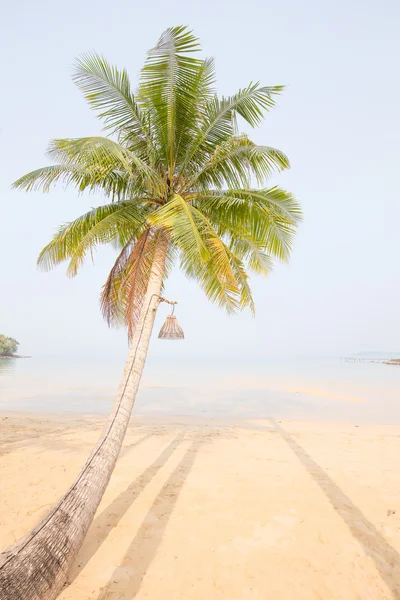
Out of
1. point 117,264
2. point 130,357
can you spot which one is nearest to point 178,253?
point 117,264

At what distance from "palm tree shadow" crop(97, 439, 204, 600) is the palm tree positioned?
1372 millimetres

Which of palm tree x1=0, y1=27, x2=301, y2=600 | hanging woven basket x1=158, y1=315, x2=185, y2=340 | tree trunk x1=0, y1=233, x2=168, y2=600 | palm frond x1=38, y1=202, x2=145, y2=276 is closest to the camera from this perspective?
tree trunk x1=0, y1=233, x2=168, y2=600

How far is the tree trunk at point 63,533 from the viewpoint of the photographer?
2.05m

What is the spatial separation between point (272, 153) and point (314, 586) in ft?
20.5

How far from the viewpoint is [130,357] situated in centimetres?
496

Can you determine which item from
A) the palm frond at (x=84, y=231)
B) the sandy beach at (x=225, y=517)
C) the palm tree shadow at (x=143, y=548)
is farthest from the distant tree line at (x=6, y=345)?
the palm tree shadow at (x=143, y=548)

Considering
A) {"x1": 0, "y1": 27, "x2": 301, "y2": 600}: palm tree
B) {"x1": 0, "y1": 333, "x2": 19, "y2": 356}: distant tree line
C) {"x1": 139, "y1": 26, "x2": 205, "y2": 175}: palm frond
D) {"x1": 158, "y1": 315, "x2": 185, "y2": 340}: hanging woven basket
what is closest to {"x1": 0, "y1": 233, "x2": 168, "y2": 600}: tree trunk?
{"x1": 0, "y1": 27, "x2": 301, "y2": 600}: palm tree

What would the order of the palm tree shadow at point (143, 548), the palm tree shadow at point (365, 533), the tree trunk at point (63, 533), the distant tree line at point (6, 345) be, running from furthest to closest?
the distant tree line at point (6, 345)
the palm tree shadow at point (365, 533)
the palm tree shadow at point (143, 548)
the tree trunk at point (63, 533)

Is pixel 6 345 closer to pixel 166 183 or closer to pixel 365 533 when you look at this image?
pixel 166 183

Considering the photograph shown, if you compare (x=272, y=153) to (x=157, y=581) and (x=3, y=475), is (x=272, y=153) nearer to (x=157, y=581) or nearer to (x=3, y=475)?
(x=157, y=581)

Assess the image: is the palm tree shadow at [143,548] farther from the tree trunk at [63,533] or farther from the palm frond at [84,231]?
the palm frond at [84,231]

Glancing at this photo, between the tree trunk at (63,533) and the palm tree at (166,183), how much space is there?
94 mm

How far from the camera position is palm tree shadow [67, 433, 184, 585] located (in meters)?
3.65

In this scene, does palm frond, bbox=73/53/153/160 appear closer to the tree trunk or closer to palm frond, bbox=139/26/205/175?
palm frond, bbox=139/26/205/175
